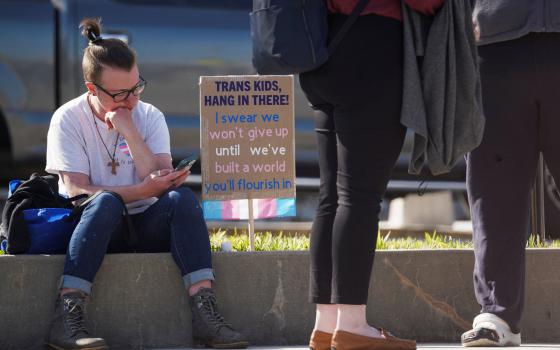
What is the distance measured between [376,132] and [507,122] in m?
0.94

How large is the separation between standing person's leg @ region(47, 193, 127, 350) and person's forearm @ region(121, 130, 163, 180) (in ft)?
0.91

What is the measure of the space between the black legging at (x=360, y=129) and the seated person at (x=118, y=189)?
891 mm

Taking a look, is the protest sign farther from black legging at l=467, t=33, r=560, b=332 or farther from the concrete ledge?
black legging at l=467, t=33, r=560, b=332

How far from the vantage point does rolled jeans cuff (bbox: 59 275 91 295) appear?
4.54 metres

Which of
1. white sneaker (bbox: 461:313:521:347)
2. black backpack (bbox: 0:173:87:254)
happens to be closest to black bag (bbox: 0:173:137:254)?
black backpack (bbox: 0:173:87:254)

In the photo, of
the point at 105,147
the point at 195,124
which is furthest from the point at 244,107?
the point at 195,124

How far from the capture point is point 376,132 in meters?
3.88

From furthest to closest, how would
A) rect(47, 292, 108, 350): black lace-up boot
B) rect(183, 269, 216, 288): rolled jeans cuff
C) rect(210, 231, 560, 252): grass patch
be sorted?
rect(210, 231, 560, 252): grass patch
rect(183, 269, 216, 288): rolled jeans cuff
rect(47, 292, 108, 350): black lace-up boot

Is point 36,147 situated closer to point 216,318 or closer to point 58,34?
point 58,34

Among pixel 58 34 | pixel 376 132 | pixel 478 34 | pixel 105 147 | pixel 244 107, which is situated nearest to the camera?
pixel 376 132

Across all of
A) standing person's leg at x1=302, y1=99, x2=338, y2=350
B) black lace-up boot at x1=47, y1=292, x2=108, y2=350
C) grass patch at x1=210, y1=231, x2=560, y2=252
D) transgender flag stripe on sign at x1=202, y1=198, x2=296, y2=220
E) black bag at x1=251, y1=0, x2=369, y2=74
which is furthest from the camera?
transgender flag stripe on sign at x1=202, y1=198, x2=296, y2=220

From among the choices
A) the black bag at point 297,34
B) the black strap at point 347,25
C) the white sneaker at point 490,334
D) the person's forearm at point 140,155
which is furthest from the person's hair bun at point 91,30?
the white sneaker at point 490,334

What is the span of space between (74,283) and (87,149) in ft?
2.01

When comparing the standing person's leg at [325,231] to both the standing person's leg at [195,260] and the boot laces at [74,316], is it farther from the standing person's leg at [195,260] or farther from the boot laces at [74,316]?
the boot laces at [74,316]
